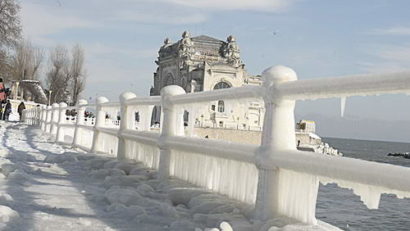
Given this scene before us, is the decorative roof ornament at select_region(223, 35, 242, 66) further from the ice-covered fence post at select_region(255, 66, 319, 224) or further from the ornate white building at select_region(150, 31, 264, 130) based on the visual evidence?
the ice-covered fence post at select_region(255, 66, 319, 224)

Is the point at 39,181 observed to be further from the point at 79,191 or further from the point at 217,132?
the point at 217,132

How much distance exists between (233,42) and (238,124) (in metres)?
30.0

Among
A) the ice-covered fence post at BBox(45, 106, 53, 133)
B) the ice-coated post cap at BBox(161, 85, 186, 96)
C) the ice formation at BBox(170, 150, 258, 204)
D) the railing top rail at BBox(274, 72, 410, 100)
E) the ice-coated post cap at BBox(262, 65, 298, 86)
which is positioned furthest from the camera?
the ice-covered fence post at BBox(45, 106, 53, 133)

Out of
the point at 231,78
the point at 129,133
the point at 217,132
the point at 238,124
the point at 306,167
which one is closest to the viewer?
the point at 306,167

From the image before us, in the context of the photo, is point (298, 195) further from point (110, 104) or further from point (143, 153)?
point (110, 104)

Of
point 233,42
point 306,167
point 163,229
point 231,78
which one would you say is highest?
point 233,42

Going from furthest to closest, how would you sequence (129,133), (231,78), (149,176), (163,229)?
(231,78) < (129,133) < (149,176) < (163,229)

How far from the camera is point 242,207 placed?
3707 millimetres

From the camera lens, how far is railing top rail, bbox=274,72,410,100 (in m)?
2.37

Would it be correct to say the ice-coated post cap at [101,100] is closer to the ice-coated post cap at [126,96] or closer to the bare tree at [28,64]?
the ice-coated post cap at [126,96]

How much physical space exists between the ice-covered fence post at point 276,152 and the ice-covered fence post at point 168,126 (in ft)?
6.83

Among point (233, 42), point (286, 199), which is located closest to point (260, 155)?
point (286, 199)

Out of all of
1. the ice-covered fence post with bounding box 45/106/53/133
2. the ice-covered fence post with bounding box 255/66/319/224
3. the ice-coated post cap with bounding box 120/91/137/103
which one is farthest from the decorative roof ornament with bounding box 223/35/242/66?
the ice-covered fence post with bounding box 255/66/319/224

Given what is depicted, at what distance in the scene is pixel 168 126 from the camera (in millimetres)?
5453
